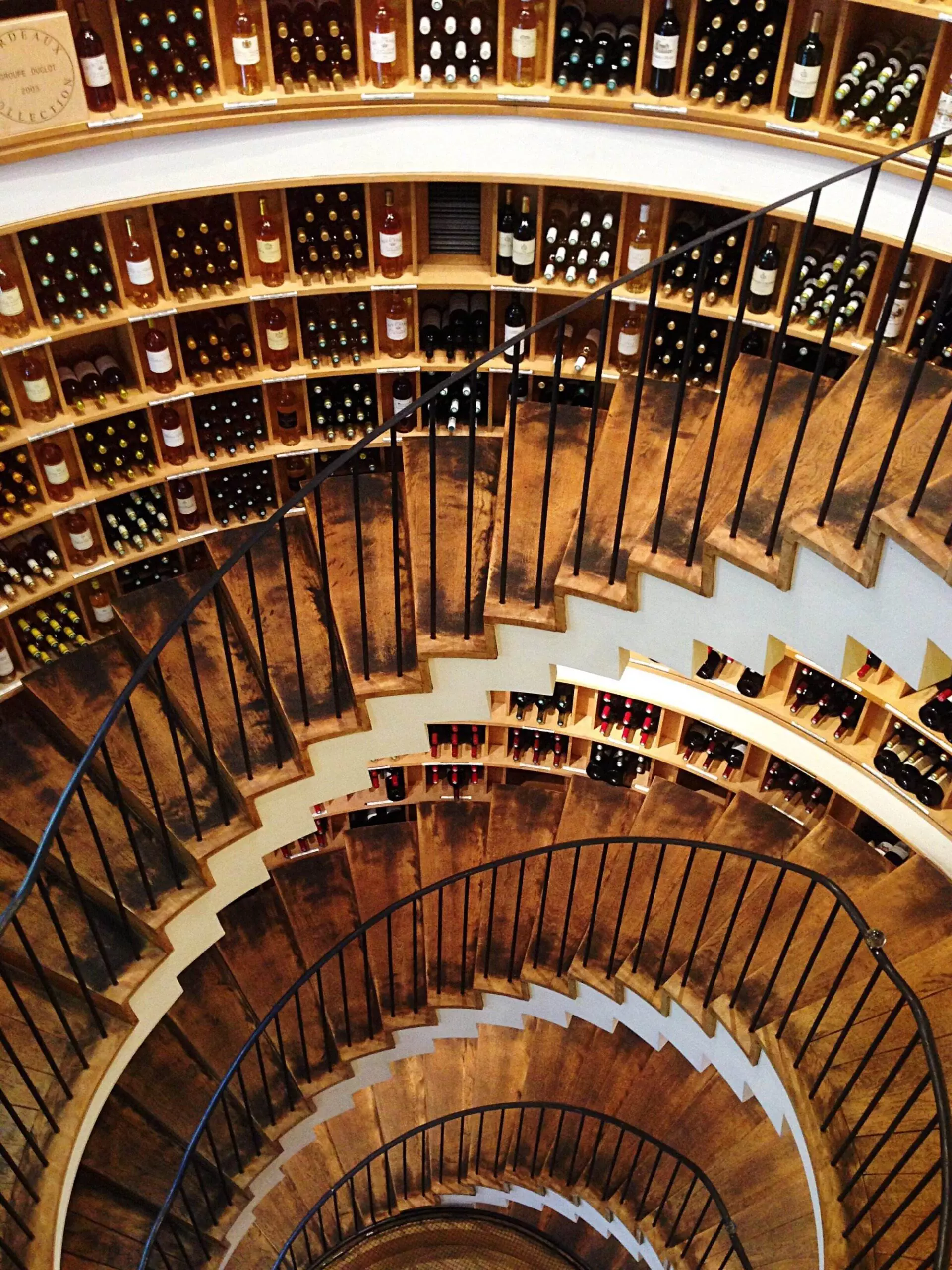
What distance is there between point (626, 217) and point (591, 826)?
2801 millimetres

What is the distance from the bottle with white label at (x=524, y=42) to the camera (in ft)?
12.5

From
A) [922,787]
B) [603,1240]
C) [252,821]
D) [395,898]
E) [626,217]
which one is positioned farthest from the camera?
[603,1240]

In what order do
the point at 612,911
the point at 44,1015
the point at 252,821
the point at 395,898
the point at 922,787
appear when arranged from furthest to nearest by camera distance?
the point at 395,898 → the point at 612,911 → the point at 922,787 → the point at 252,821 → the point at 44,1015

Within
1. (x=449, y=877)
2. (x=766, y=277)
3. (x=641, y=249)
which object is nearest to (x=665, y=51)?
(x=641, y=249)

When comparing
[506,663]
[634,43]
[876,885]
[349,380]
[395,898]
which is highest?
[634,43]

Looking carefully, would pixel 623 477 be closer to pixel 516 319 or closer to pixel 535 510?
pixel 535 510

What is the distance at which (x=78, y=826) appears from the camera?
154 inches

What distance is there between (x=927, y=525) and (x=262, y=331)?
2795 mm

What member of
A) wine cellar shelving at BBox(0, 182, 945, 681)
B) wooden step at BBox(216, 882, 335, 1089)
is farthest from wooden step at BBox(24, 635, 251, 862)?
wooden step at BBox(216, 882, 335, 1089)

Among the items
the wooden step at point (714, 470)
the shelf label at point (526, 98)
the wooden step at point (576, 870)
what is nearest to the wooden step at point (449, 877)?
the wooden step at point (576, 870)

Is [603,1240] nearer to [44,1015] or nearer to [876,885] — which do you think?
[876,885]

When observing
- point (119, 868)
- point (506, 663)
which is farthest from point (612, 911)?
point (119, 868)

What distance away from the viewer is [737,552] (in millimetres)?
2994

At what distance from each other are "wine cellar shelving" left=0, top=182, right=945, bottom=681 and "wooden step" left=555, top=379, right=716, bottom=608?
0.52m
